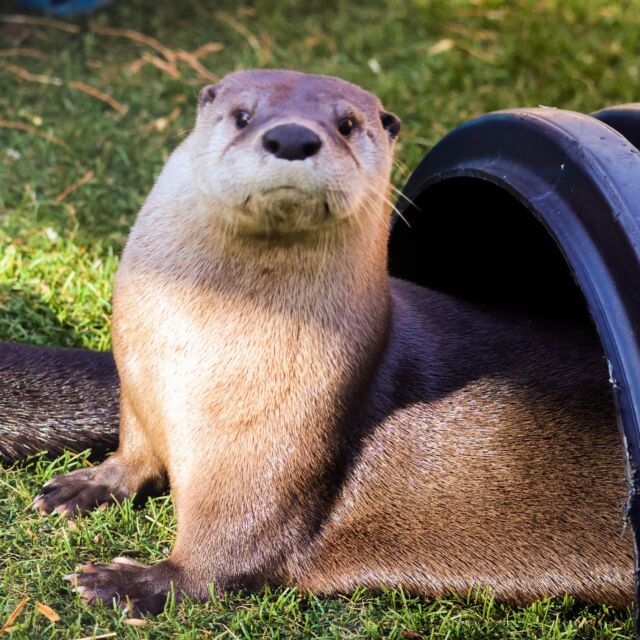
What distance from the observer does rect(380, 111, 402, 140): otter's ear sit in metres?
2.34

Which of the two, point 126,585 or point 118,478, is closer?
point 126,585

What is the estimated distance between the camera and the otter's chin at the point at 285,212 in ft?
6.28

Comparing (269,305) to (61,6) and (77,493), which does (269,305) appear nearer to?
(77,493)

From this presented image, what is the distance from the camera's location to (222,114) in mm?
2148

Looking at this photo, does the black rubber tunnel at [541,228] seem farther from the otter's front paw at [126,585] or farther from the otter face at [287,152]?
the otter's front paw at [126,585]

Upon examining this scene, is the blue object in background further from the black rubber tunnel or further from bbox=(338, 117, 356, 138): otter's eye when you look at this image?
bbox=(338, 117, 356, 138): otter's eye

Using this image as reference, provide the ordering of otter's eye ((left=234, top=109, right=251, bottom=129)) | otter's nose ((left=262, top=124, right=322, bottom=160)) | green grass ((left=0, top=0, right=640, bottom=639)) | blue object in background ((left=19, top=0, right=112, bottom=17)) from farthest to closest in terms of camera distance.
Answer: blue object in background ((left=19, top=0, right=112, bottom=17)) → green grass ((left=0, top=0, right=640, bottom=639)) → otter's eye ((left=234, top=109, right=251, bottom=129)) → otter's nose ((left=262, top=124, right=322, bottom=160))

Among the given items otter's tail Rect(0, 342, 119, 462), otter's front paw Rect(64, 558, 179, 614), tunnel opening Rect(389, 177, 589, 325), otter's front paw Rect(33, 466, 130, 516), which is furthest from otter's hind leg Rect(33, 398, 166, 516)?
tunnel opening Rect(389, 177, 589, 325)

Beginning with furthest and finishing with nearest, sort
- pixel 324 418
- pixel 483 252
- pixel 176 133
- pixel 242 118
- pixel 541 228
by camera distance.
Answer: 1. pixel 176 133
2. pixel 483 252
3. pixel 541 228
4. pixel 324 418
5. pixel 242 118

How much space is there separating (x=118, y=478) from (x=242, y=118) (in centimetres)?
87

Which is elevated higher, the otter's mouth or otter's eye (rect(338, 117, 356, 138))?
otter's eye (rect(338, 117, 356, 138))

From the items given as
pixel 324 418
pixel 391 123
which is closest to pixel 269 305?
pixel 324 418

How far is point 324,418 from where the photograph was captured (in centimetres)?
220

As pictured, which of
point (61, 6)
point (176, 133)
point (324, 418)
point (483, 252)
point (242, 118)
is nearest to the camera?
point (242, 118)
